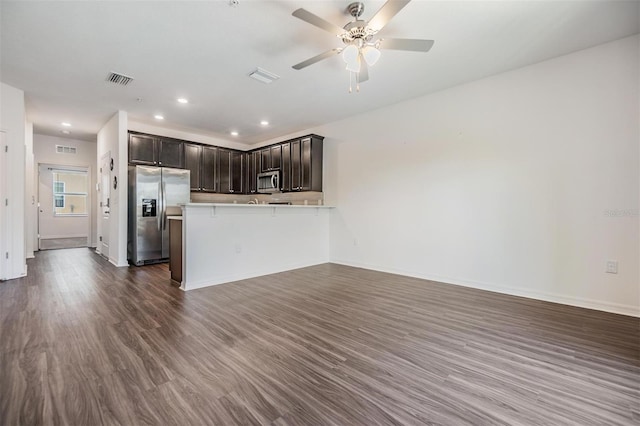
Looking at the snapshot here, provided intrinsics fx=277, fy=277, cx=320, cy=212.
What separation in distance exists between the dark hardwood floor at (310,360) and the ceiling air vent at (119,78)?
111 inches

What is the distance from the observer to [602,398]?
1603mm

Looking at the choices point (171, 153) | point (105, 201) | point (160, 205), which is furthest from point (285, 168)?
point (105, 201)

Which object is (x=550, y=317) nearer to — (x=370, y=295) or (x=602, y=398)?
(x=602, y=398)

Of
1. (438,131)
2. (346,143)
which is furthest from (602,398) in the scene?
(346,143)

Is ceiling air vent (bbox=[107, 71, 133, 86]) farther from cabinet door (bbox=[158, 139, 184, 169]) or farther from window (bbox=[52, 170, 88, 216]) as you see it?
window (bbox=[52, 170, 88, 216])

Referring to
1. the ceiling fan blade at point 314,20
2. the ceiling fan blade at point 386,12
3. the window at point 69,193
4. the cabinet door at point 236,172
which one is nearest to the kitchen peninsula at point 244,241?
the ceiling fan blade at point 314,20

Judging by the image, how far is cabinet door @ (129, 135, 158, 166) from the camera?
5449 mm

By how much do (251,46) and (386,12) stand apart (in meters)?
1.56

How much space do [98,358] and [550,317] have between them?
396 cm

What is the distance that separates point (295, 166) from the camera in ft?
19.2

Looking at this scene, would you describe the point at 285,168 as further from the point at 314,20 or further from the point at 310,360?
the point at 310,360

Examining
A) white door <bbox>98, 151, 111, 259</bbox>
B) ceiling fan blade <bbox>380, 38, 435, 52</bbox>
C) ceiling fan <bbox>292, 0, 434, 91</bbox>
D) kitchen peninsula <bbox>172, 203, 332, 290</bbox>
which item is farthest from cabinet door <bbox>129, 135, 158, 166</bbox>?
ceiling fan blade <bbox>380, 38, 435, 52</bbox>

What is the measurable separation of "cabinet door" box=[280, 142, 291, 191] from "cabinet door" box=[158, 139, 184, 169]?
224 centimetres

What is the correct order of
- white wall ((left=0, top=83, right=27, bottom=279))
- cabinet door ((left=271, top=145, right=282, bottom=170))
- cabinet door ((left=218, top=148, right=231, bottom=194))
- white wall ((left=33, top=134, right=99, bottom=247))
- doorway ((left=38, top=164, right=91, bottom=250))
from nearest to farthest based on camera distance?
white wall ((left=0, top=83, right=27, bottom=279)) < cabinet door ((left=271, top=145, right=282, bottom=170)) < cabinet door ((left=218, top=148, right=231, bottom=194)) < white wall ((left=33, top=134, right=99, bottom=247)) < doorway ((left=38, top=164, right=91, bottom=250))
